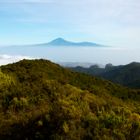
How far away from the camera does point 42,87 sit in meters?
50.8

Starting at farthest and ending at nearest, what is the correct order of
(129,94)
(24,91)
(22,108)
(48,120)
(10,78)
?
(129,94) < (10,78) < (24,91) < (22,108) < (48,120)

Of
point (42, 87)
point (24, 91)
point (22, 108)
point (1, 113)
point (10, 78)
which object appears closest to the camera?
point (1, 113)

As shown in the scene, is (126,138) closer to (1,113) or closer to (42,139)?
(42,139)

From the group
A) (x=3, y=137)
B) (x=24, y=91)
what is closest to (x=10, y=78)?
(x=24, y=91)

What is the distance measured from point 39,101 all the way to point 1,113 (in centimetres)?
750

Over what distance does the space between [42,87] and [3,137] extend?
2569 centimetres

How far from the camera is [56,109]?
26.3 metres

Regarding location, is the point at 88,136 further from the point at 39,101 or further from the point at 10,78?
the point at 10,78

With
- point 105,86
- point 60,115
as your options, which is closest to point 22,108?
point 60,115

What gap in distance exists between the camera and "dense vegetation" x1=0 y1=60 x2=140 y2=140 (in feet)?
76.8

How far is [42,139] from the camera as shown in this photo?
23.1 metres

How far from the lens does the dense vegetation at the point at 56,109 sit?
23.4 m

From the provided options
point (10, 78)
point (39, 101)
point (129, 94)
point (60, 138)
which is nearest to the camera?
point (60, 138)

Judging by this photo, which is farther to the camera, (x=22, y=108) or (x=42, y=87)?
(x=42, y=87)
